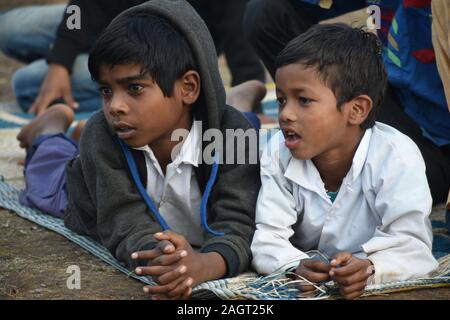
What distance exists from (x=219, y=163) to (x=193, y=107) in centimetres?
22

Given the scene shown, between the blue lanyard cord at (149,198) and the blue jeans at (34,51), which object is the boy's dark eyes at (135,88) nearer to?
the blue lanyard cord at (149,198)

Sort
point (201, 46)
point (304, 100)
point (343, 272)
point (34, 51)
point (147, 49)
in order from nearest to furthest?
point (343, 272), point (304, 100), point (147, 49), point (201, 46), point (34, 51)

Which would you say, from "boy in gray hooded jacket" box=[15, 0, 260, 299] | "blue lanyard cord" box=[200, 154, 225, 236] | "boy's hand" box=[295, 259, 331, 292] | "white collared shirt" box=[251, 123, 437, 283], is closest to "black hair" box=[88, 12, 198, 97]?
"boy in gray hooded jacket" box=[15, 0, 260, 299]

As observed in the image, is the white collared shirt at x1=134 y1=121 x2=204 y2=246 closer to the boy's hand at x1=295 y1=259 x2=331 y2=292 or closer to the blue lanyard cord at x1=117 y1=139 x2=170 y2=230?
the blue lanyard cord at x1=117 y1=139 x2=170 y2=230

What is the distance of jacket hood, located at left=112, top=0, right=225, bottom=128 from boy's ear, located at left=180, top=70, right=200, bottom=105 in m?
0.02

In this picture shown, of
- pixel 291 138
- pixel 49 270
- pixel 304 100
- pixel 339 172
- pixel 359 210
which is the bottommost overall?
pixel 49 270

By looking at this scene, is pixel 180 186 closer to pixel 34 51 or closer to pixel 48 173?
pixel 48 173

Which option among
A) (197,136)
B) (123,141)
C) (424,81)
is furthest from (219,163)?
(424,81)

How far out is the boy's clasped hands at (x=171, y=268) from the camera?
2227mm

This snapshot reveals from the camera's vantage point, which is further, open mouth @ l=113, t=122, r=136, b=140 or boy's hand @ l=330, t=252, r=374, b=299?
open mouth @ l=113, t=122, r=136, b=140

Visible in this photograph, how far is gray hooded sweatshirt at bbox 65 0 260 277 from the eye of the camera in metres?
2.59

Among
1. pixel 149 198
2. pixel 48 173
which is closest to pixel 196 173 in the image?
pixel 149 198

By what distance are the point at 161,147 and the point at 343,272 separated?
82 centimetres

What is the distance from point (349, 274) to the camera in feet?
7.24
